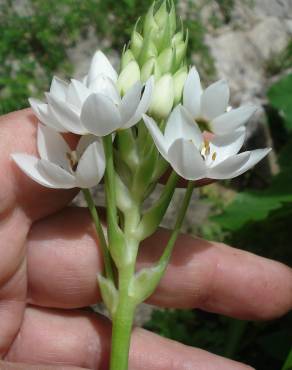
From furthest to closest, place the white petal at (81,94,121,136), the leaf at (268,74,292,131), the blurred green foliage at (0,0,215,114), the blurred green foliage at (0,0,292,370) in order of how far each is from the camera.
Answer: the blurred green foliage at (0,0,215,114) → the leaf at (268,74,292,131) → the blurred green foliage at (0,0,292,370) → the white petal at (81,94,121,136)

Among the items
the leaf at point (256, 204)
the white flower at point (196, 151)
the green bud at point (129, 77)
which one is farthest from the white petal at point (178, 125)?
the leaf at point (256, 204)

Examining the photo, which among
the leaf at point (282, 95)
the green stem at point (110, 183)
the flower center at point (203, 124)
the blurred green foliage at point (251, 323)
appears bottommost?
the blurred green foliage at point (251, 323)

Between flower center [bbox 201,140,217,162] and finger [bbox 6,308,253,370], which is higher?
flower center [bbox 201,140,217,162]

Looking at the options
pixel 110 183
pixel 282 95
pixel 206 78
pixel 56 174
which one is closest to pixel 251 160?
pixel 110 183

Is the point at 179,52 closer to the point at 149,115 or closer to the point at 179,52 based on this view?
the point at 179,52

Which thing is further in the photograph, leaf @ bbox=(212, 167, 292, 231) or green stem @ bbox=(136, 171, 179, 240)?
leaf @ bbox=(212, 167, 292, 231)

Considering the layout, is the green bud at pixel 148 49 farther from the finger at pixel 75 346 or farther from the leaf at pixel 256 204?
the leaf at pixel 256 204

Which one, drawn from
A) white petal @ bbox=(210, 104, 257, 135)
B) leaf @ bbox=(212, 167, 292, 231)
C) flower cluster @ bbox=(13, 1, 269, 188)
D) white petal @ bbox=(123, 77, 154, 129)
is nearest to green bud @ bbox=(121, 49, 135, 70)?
flower cluster @ bbox=(13, 1, 269, 188)

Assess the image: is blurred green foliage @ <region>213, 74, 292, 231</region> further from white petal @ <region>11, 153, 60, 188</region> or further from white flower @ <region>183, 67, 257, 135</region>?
white petal @ <region>11, 153, 60, 188</region>
